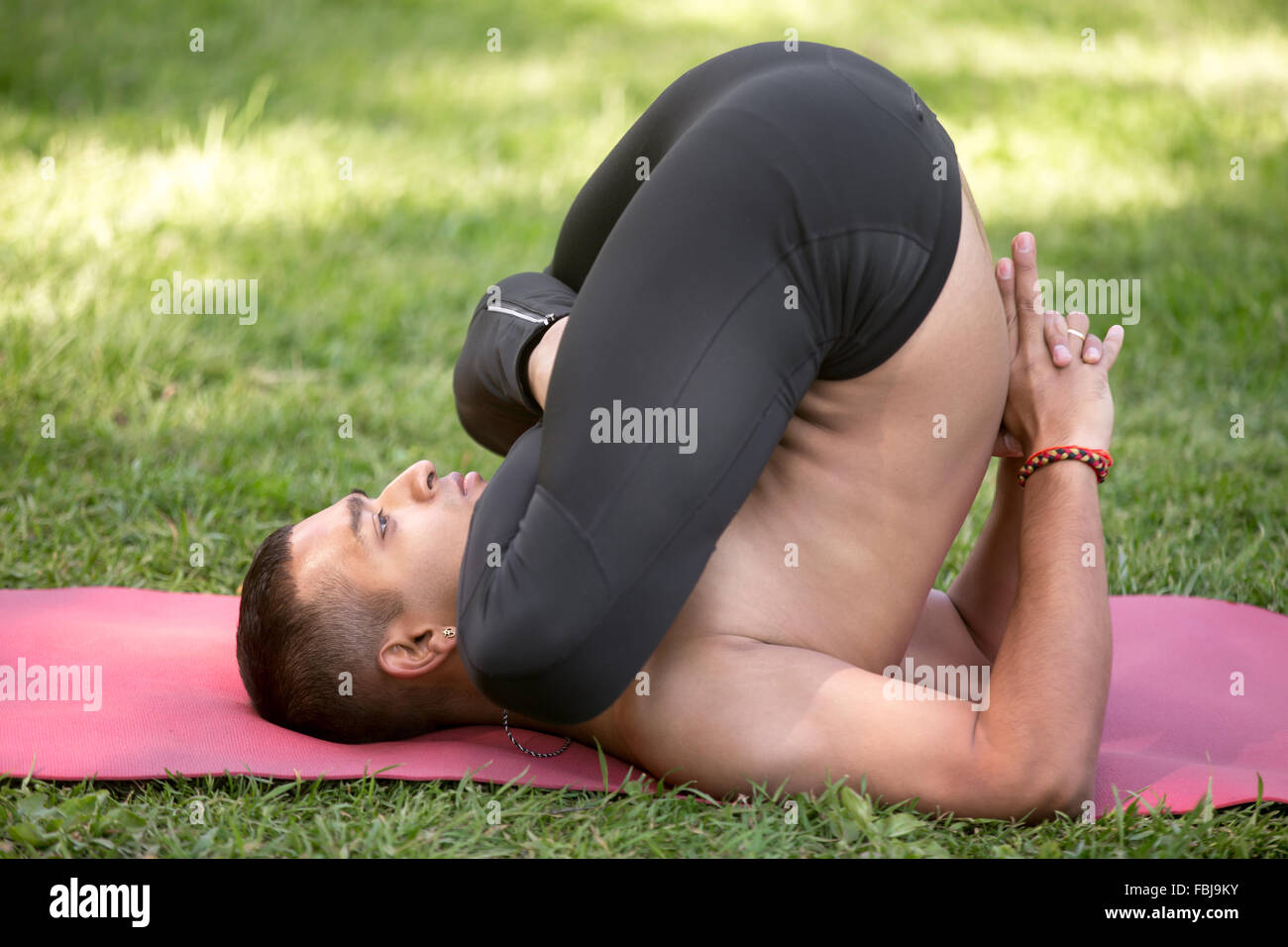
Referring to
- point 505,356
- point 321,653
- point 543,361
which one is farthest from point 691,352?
point 321,653

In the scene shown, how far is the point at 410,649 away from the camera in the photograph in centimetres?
235

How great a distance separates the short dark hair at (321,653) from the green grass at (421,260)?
0.66 feet

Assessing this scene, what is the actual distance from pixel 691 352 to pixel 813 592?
529 mm

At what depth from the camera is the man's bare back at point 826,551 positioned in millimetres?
2041

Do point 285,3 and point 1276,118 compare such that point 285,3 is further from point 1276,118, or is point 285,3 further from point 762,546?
point 762,546

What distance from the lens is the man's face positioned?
234cm

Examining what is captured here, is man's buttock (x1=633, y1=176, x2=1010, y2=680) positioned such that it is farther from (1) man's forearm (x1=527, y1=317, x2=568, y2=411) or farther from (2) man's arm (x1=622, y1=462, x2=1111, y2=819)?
(1) man's forearm (x1=527, y1=317, x2=568, y2=411)

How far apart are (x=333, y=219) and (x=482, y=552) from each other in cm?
400

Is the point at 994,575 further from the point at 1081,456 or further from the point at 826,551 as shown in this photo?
the point at 826,551

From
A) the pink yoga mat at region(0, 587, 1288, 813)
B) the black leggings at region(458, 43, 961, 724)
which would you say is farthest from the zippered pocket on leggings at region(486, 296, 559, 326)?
the pink yoga mat at region(0, 587, 1288, 813)

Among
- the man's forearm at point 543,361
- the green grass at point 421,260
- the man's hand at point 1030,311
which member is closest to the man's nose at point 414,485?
the man's forearm at point 543,361

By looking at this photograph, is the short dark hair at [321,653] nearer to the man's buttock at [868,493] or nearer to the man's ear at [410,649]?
the man's ear at [410,649]
